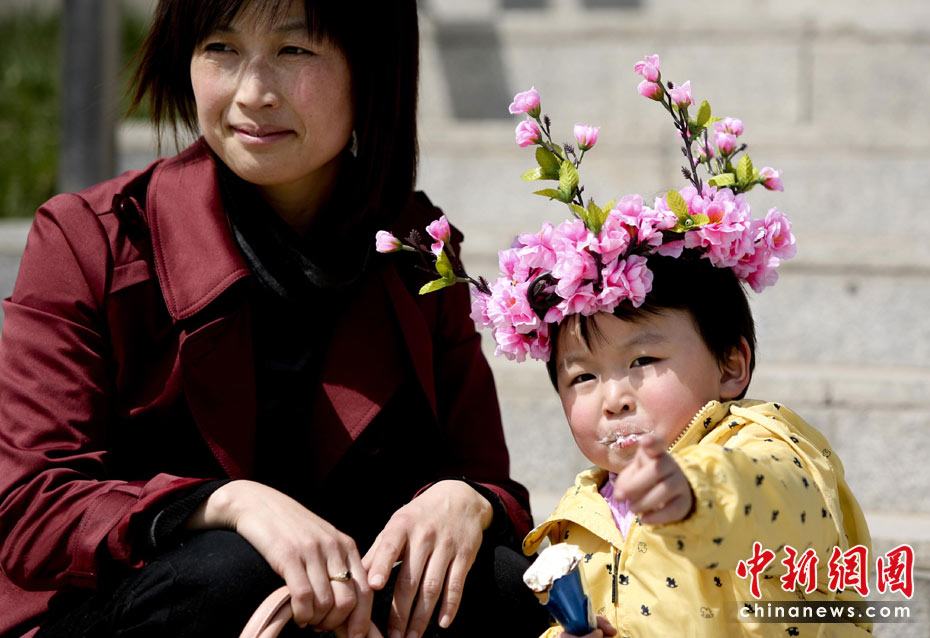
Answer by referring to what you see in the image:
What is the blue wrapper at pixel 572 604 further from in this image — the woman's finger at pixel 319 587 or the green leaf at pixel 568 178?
the green leaf at pixel 568 178

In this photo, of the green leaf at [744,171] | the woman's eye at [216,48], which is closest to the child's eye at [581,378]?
the green leaf at [744,171]

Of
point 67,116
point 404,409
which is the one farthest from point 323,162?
point 67,116

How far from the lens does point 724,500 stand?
1.53 metres

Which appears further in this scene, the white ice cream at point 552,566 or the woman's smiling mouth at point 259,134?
the woman's smiling mouth at point 259,134

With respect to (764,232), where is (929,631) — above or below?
below

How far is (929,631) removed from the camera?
7.60 feet

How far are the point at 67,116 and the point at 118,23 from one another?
0.35m

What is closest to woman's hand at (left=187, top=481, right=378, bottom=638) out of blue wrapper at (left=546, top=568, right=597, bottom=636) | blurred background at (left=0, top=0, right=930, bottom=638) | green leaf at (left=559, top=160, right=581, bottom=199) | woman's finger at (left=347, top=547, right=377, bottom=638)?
woman's finger at (left=347, top=547, right=377, bottom=638)

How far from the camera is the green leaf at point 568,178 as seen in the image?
1.80m

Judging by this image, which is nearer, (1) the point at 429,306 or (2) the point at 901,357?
(1) the point at 429,306

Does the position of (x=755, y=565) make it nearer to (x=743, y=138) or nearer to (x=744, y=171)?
(x=744, y=171)

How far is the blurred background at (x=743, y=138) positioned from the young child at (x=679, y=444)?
0.65 m

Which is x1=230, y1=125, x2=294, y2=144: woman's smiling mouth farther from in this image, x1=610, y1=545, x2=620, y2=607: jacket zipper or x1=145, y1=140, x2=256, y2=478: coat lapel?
x1=610, y1=545, x2=620, y2=607: jacket zipper

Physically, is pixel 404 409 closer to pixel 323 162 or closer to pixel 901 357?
pixel 323 162
